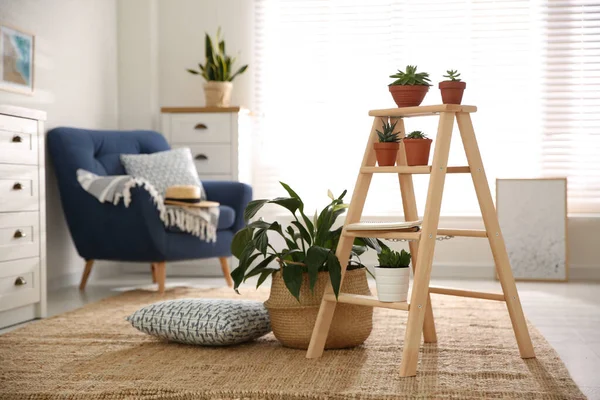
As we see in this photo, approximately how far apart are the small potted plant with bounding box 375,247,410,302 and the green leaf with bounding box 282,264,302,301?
26 centimetres

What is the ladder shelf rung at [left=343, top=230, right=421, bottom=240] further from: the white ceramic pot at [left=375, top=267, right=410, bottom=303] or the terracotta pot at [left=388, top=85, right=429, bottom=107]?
the terracotta pot at [left=388, top=85, right=429, bottom=107]

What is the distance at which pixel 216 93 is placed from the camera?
5.00m

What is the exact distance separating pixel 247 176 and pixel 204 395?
10.6 feet

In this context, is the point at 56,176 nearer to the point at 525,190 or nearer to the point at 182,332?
the point at 182,332

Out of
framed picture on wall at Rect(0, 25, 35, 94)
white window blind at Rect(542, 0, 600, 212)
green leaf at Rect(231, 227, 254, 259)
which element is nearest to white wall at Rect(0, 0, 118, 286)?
framed picture on wall at Rect(0, 25, 35, 94)

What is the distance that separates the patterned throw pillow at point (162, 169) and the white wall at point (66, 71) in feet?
1.43

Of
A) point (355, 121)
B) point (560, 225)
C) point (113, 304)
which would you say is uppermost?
point (355, 121)

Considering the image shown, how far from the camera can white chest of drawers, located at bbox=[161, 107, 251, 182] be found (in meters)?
4.97

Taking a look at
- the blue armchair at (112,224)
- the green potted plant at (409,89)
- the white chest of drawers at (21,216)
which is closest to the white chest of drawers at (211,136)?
the blue armchair at (112,224)

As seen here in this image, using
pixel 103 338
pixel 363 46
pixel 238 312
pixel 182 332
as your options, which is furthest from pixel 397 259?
pixel 363 46

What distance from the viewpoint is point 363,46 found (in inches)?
207

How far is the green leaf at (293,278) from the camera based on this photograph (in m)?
2.45

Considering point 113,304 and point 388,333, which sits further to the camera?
point 113,304

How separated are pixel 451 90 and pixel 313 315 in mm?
820
